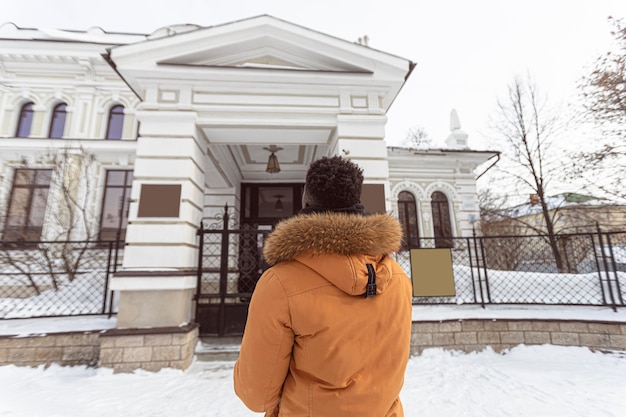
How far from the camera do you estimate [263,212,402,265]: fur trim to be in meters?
1.25

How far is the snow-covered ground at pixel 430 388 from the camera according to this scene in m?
3.34

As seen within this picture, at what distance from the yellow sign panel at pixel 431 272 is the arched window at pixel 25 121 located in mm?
16145

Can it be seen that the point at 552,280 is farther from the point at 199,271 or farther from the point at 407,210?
the point at 199,271

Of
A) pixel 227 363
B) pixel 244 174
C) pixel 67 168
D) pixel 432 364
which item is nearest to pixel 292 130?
pixel 244 174

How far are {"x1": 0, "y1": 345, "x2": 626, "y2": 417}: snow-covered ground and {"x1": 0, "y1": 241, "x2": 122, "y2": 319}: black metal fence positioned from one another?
5.98 ft

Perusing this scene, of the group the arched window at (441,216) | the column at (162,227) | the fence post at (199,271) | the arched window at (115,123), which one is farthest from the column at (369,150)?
the arched window at (115,123)

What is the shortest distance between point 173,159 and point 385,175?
3782mm

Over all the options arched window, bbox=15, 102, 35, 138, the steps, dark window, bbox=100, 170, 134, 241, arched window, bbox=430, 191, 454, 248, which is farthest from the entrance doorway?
arched window, bbox=15, 102, 35, 138

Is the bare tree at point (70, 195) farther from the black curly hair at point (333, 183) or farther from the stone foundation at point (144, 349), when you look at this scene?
the black curly hair at point (333, 183)

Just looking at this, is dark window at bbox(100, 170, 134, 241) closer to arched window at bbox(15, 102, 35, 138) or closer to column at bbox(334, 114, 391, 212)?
arched window at bbox(15, 102, 35, 138)

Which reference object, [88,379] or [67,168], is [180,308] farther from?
[67,168]

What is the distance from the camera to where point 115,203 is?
39.0 feet

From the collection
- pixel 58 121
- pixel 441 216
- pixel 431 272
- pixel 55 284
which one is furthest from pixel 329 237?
pixel 58 121

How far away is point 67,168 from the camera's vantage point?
11.4 metres
